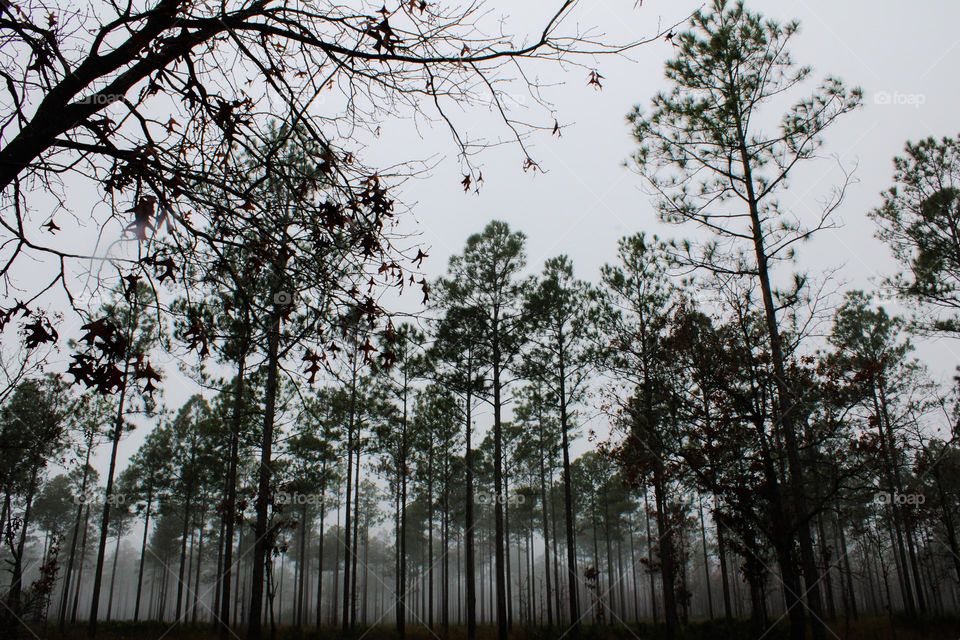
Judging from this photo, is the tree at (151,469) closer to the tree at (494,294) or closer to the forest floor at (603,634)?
the forest floor at (603,634)

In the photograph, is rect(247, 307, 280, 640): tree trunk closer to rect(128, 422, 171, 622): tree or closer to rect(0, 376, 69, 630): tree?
rect(0, 376, 69, 630): tree

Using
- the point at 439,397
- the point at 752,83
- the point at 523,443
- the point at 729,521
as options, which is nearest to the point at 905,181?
the point at 752,83

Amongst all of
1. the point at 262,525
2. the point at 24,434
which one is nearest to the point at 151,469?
the point at 24,434

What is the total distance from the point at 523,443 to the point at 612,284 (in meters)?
12.1

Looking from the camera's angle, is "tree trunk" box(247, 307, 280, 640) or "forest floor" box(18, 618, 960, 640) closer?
"tree trunk" box(247, 307, 280, 640)

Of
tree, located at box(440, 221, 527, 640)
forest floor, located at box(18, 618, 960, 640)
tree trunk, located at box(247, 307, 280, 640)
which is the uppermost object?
tree, located at box(440, 221, 527, 640)

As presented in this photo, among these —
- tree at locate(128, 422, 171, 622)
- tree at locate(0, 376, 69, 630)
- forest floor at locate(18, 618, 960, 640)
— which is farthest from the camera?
tree at locate(128, 422, 171, 622)

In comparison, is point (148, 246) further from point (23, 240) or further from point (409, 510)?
point (409, 510)

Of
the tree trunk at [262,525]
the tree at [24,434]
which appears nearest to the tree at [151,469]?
the tree at [24,434]

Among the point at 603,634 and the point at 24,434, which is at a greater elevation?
the point at 24,434

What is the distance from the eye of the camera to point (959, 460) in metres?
22.1

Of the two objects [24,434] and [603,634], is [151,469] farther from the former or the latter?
[603,634]

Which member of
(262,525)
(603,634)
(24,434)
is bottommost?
(603,634)

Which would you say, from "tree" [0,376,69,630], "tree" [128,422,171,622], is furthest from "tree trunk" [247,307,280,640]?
"tree" [128,422,171,622]
